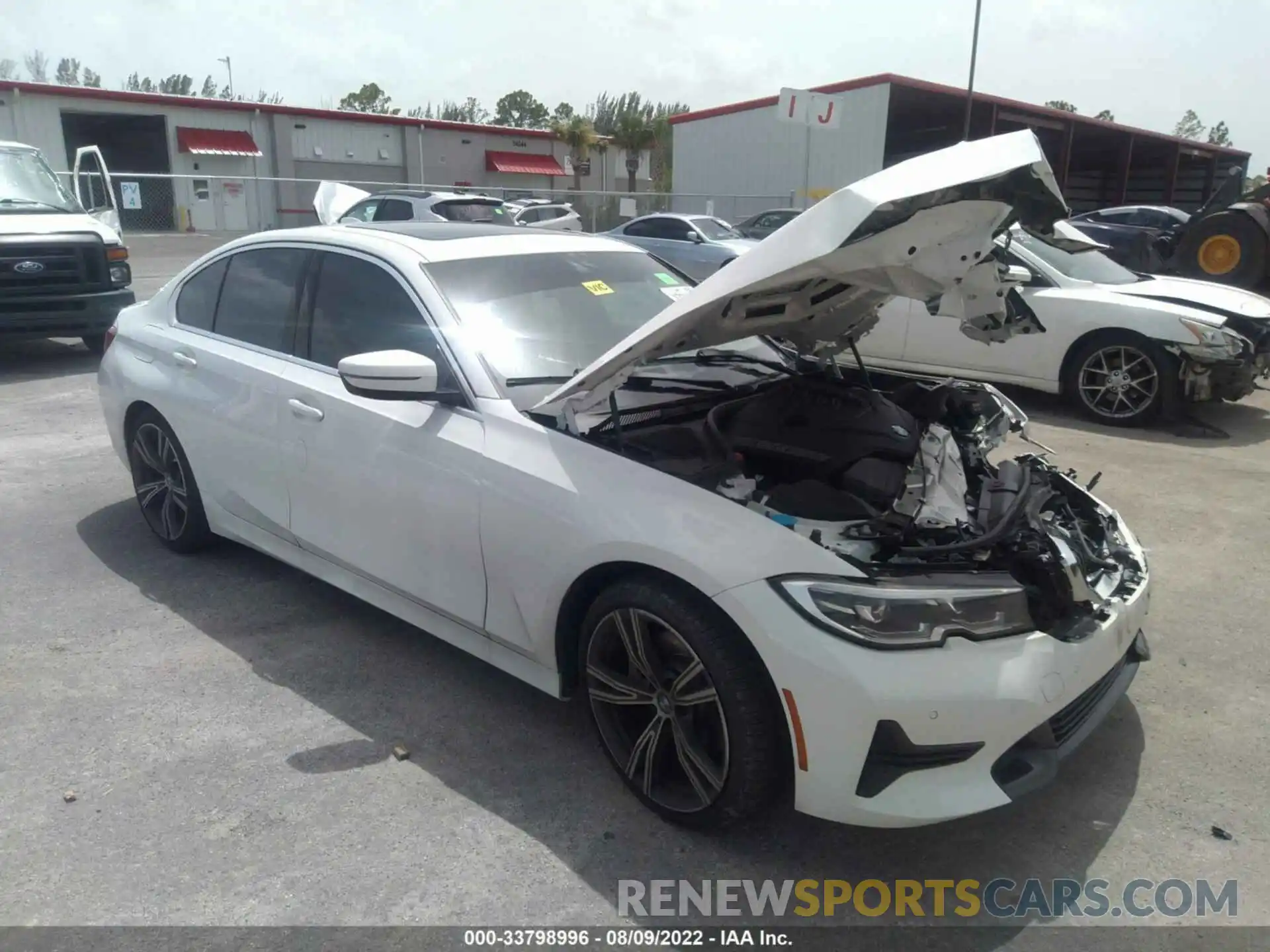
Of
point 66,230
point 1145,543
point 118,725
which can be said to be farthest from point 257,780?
point 66,230

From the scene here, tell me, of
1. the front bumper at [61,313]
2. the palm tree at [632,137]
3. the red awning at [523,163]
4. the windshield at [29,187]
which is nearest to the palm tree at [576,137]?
the red awning at [523,163]

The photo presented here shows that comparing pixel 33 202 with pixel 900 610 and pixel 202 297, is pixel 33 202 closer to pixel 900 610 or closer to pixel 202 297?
pixel 202 297

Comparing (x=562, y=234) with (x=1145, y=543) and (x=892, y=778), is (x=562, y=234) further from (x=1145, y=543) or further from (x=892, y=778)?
(x=1145, y=543)

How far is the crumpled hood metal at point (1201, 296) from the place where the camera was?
24.8 ft

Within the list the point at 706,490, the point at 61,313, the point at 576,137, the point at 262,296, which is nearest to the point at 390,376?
the point at 706,490

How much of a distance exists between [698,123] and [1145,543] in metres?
29.0

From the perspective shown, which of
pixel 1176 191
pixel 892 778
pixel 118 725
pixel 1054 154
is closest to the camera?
pixel 892 778

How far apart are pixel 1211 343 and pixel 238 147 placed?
36.5 meters

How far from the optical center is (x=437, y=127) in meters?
40.0

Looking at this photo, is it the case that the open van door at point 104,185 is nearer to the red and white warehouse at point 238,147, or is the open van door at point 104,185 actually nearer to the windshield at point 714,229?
the windshield at point 714,229

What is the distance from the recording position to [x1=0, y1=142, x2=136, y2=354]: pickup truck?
9.52m

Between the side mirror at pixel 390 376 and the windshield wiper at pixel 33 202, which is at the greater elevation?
the windshield wiper at pixel 33 202

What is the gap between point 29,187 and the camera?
1048 centimetres

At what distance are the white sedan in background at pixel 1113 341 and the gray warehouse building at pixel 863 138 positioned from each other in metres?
14.4
